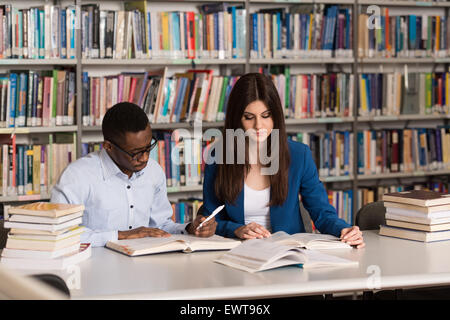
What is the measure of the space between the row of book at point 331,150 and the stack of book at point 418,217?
179cm

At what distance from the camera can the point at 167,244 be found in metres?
2.17

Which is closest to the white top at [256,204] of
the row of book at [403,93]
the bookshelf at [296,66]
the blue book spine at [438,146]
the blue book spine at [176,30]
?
the bookshelf at [296,66]

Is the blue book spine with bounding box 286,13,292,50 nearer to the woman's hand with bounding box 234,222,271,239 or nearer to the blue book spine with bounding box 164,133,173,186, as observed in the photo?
the blue book spine with bounding box 164,133,173,186

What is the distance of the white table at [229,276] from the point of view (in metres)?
1.77

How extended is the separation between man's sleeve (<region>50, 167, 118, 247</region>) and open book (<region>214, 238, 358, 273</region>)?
1.40 ft

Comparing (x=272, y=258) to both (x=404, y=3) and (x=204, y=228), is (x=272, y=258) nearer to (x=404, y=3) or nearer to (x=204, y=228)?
(x=204, y=228)

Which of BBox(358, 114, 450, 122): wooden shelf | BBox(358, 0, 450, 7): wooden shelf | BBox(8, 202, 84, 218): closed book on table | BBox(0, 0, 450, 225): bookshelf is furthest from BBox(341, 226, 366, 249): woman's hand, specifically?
BBox(358, 0, 450, 7): wooden shelf

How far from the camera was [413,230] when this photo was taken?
8.07ft

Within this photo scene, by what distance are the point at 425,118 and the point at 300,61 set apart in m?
1.03

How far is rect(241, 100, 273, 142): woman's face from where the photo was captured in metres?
2.64

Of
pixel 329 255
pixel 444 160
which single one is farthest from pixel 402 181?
pixel 329 255

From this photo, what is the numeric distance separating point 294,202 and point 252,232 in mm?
406

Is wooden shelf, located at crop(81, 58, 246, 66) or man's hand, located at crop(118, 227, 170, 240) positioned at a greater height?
wooden shelf, located at crop(81, 58, 246, 66)

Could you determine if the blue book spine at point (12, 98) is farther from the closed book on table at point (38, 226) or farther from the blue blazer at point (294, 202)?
the closed book on table at point (38, 226)
